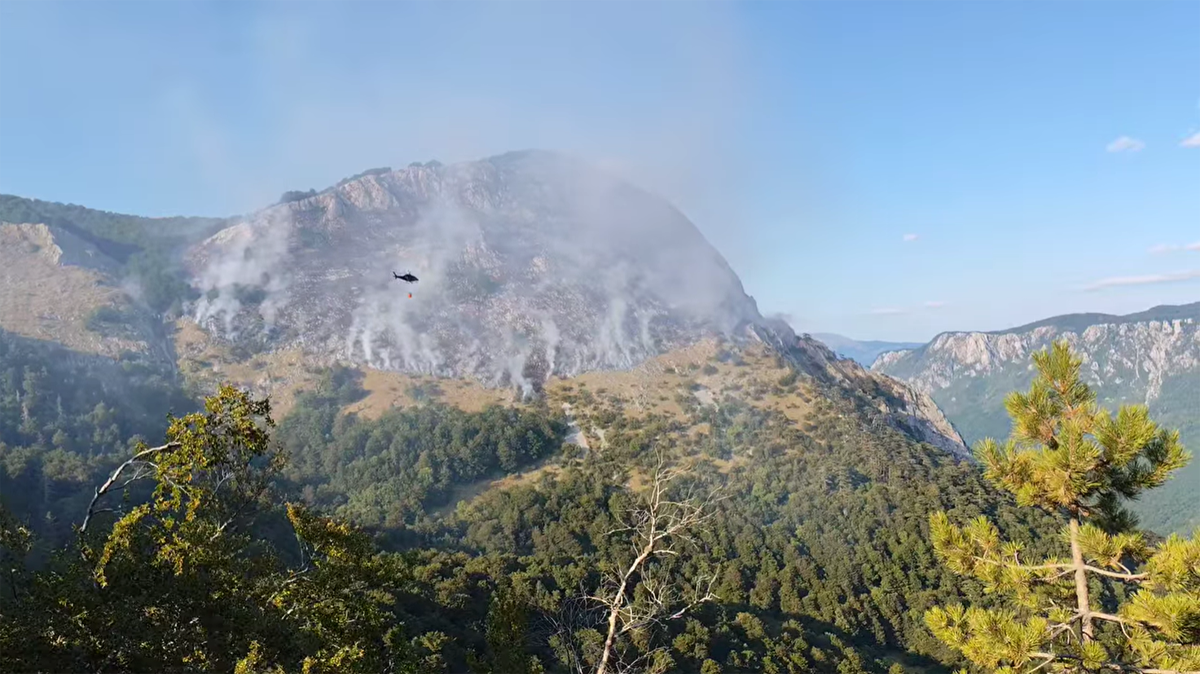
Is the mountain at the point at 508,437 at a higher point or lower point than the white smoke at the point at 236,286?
lower

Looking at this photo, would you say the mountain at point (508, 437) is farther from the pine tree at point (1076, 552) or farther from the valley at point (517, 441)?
the pine tree at point (1076, 552)

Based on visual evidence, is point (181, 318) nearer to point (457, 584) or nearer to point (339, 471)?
point (339, 471)

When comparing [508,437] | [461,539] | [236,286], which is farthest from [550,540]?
[236,286]

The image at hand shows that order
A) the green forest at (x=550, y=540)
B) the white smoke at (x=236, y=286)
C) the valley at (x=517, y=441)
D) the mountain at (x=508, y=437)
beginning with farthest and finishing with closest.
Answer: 1. the white smoke at (x=236, y=286)
2. the mountain at (x=508, y=437)
3. the valley at (x=517, y=441)
4. the green forest at (x=550, y=540)

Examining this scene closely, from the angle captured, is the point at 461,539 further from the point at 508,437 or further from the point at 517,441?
the point at 517,441

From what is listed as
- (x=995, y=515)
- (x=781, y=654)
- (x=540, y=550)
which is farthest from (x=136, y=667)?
(x=995, y=515)

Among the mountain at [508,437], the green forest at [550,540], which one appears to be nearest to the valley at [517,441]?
the mountain at [508,437]

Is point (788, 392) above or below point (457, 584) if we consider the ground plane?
above
